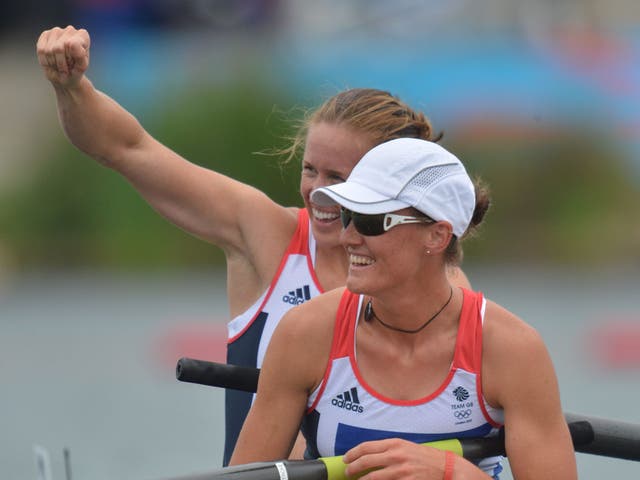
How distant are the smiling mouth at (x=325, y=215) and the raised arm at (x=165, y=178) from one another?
8.1 inches

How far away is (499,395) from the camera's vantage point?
3072mm

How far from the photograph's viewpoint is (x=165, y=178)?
380 centimetres

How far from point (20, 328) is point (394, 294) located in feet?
32.3

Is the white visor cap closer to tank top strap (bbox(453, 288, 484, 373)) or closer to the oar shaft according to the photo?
tank top strap (bbox(453, 288, 484, 373))

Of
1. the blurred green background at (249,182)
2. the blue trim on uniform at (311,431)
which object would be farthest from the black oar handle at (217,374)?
the blurred green background at (249,182)

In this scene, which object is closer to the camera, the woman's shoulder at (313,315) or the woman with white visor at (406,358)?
the woman with white visor at (406,358)

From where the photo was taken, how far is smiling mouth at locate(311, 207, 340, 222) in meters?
3.71

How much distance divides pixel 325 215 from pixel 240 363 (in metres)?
0.56

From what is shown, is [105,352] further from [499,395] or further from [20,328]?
[499,395]

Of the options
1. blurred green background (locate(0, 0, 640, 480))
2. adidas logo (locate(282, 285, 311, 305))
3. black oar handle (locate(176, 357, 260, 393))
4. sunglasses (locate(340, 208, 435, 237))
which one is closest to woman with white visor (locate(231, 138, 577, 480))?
sunglasses (locate(340, 208, 435, 237))

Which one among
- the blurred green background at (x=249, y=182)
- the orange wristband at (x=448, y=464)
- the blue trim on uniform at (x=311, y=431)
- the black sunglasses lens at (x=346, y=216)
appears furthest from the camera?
the blurred green background at (x=249, y=182)

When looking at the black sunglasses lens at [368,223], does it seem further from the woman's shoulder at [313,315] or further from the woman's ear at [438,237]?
the woman's shoulder at [313,315]

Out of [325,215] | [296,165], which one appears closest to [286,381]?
[325,215]

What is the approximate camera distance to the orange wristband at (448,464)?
302cm
